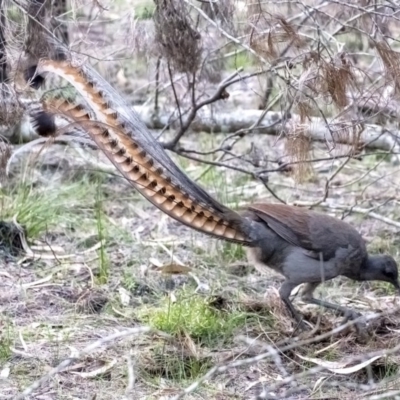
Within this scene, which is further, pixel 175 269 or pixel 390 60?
pixel 175 269

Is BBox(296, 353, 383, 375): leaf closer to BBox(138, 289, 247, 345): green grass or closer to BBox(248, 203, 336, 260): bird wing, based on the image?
BBox(138, 289, 247, 345): green grass

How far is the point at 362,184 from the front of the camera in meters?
7.17

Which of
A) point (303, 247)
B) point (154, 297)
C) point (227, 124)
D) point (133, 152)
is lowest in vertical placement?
point (154, 297)

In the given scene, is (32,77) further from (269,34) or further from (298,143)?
(298,143)

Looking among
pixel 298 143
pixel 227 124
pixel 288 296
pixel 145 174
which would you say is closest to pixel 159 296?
pixel 288 296

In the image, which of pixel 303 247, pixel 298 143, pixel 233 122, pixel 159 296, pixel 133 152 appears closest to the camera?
pixel 133 152

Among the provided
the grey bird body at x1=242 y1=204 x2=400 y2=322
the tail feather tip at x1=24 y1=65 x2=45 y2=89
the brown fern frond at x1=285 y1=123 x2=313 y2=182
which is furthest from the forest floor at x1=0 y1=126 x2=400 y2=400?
the brown fern frond at x1=285 y1=123 x2=313 y2=182

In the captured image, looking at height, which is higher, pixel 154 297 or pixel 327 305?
pixel 327 305

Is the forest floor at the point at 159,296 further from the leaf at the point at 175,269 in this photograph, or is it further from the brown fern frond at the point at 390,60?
the brown fern frond at the point at 390,60

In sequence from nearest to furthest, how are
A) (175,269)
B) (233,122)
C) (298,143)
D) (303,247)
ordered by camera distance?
(298,143) < (303,247) < (175,269) < (233,122)

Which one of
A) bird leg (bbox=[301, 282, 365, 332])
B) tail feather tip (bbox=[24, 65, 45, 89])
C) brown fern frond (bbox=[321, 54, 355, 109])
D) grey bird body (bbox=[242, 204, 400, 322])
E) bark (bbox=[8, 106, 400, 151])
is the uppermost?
brown fern frond (bbox=[321, 54, 355, 109])

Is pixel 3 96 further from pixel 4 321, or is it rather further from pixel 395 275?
pixel 395 275

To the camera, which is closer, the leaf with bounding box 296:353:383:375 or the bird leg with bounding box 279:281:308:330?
the leaf with bounding box 296:353:383:375

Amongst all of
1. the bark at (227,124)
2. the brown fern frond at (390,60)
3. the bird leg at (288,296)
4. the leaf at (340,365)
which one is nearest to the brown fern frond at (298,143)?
the brown fern frond at (390,60)
